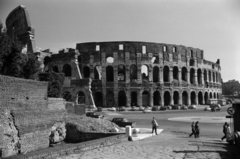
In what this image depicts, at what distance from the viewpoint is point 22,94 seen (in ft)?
38.2

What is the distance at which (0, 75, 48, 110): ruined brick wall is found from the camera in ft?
34.9

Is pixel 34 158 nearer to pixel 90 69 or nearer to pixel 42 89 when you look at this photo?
pixel 42 89

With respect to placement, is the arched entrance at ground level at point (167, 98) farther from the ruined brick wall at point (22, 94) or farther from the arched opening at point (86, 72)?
the ruined brick wall at point (22, 94)

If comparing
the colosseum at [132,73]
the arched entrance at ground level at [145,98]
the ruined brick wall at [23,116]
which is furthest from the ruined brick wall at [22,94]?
the arched entrance at ground level at [145,98]

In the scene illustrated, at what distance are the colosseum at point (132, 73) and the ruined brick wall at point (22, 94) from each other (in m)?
23.0

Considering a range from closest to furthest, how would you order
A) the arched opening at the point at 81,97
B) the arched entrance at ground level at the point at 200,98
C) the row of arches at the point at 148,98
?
1. the arched opening at the point at 81,97
2. the row of arches at the point at 148,98
3. the arched entrance at ground level at the point at 200,98

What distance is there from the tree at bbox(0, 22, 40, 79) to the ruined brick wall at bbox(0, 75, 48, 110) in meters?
4.64

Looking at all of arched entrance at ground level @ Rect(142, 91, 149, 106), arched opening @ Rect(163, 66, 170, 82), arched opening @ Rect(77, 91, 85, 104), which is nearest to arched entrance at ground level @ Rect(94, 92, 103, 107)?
arched opening @ Rect(77, 91, 85, 104)

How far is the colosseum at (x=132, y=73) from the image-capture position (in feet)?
125

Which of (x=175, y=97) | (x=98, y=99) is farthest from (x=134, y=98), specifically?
(x=175, y=97)

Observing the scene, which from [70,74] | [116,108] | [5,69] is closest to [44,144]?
[5,69]

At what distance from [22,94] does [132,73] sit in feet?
111

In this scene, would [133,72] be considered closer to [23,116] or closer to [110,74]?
[110,74]

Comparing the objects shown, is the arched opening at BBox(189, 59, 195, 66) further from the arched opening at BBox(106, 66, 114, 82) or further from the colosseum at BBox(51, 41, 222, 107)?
the arched opening at BBox(106, 66, 114, 82)
